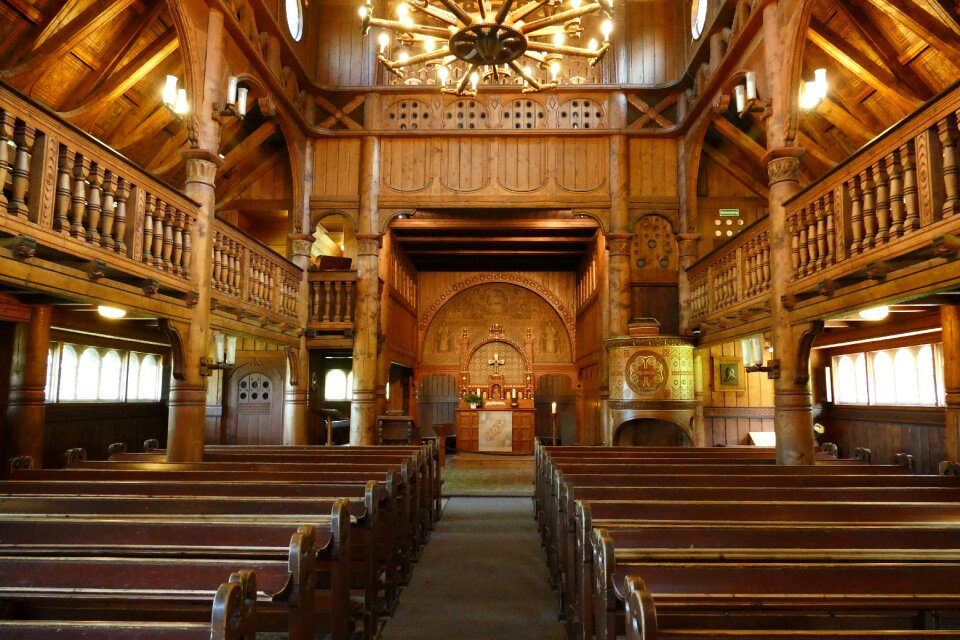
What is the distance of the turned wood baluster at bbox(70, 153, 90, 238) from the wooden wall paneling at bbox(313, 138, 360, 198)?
6.67 m

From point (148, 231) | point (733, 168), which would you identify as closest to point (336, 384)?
point (148, 231)

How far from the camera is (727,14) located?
916 cm

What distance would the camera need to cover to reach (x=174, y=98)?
741 cm

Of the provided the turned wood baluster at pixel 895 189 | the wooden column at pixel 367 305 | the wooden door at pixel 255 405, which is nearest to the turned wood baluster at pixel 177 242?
the wooden column at pixel 367 305

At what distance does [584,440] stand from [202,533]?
12.6 meters

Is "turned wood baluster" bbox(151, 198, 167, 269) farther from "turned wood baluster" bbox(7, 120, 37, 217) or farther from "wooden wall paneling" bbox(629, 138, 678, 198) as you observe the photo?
"wooden wall paneling" bbox(629, 138, 678, 198)

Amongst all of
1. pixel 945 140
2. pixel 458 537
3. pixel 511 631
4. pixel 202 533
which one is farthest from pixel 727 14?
pixel 202 533

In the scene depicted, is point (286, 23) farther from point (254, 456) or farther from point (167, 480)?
point (167, 480)

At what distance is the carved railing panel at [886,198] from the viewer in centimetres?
423

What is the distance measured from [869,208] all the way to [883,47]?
4491 millimetres

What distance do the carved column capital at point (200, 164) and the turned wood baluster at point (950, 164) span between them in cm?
722

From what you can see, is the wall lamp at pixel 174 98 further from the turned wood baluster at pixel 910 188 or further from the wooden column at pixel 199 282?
the turned wood baluster at pixel 910 188

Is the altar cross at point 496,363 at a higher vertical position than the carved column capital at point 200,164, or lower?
lower

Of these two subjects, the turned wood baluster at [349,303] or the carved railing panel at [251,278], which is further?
the turned wood baluster at [349,303]
